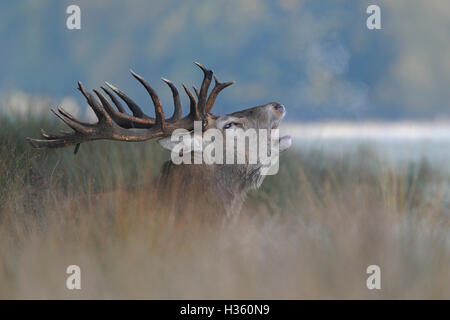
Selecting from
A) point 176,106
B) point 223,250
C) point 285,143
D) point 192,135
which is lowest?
point 223,250

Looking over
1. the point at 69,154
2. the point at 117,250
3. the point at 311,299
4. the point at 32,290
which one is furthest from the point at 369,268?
the point at 69,154

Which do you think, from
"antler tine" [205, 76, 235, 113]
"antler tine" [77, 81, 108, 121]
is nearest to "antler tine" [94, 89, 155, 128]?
"antler tine" [77, 81, 108, 121]

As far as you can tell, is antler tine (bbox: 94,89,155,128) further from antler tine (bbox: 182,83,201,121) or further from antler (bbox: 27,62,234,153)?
antler tine (bbox: 182,83,201,121)

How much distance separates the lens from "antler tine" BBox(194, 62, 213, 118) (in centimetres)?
638

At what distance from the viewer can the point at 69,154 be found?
9297mm

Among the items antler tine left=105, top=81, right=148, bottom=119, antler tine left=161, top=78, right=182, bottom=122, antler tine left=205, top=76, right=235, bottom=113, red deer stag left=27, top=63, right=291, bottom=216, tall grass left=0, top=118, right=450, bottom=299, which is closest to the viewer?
tall grass left=0, top=118, right=450, bottom=299

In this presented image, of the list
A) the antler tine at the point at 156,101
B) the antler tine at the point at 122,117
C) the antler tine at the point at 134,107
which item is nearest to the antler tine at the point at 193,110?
the antler tine at the point at 156,101

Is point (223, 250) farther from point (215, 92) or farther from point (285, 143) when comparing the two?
point (215, 92)

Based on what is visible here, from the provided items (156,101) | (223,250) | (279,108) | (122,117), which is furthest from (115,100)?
(223,250)

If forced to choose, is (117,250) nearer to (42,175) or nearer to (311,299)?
(311,299)

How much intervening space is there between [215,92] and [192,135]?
65 centimetres

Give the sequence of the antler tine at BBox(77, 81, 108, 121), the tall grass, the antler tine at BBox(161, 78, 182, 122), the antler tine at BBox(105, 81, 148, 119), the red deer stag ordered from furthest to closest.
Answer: the antler tine at BBox(105, 81, 148, 119)
the antler tine at BBox(161, 78, 182, 122)
the antler tine at BBox(77, 81, 108, 121)
the red deer stag
the tall grass

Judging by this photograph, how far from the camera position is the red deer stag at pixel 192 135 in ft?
20.0

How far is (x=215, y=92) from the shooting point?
256 inches
